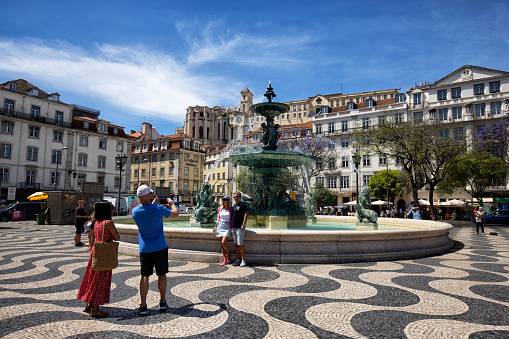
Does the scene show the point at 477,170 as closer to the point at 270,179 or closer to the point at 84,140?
the point at 270,179

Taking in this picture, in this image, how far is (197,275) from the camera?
19.3 feet

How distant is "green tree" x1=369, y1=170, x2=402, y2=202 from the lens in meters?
42.0

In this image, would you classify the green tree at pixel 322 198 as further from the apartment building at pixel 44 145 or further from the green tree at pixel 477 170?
the apartment building at pixel 44 145

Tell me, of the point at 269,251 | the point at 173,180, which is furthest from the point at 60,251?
the point at 173,180

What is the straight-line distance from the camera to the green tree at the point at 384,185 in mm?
42031

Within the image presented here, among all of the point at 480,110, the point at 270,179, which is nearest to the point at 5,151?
the point at 270,179

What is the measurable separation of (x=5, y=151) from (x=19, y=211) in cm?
1491

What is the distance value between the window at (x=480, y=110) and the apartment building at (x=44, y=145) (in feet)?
157

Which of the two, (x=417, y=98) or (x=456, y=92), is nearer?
(x=456, y=92)

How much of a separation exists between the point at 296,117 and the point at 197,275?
285 ft

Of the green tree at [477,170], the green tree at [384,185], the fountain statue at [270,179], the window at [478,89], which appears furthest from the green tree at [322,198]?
the fountain statue at [270,179]

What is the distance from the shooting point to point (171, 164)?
6200cm

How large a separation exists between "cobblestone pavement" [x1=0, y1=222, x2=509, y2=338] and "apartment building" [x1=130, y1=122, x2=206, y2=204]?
53.9 m

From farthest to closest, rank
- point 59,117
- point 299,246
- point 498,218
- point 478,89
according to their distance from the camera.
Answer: point 478,89 → point 59,117 → point 498,218 → point 299,246
